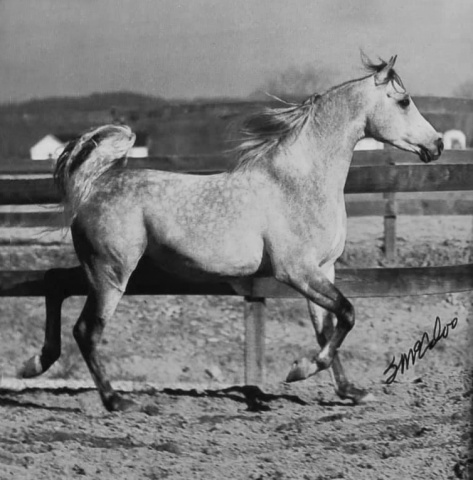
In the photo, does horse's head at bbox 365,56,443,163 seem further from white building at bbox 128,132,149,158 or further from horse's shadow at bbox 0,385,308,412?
horse's shadow at bbox 0,385,308,412

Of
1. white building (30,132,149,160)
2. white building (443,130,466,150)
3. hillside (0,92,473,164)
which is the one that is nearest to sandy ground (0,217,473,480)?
white building (30,132,149,160)

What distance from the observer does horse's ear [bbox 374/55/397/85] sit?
3945mm

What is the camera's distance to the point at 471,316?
184 inches

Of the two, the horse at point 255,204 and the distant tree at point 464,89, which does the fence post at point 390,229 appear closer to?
the distant tree at point 464,89

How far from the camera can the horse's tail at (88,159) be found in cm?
411

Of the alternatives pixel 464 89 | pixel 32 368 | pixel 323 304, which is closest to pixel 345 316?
pixel 323 304

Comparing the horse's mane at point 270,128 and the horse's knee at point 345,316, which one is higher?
the horse's mane at point 270,128

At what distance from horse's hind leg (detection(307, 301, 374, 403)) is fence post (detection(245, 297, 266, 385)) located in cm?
49

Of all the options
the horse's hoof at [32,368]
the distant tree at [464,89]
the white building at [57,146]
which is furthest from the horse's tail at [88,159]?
the distant tree at [464,89]

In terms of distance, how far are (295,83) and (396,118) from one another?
0.47 metres

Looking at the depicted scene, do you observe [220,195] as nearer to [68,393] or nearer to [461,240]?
[68,393]

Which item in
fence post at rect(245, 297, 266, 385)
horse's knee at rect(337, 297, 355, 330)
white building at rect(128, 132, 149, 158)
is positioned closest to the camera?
horse's knee at rect(337, 297, 355, 330)

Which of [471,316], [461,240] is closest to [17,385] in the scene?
[471,316]

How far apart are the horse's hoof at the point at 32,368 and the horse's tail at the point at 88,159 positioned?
73 cm
